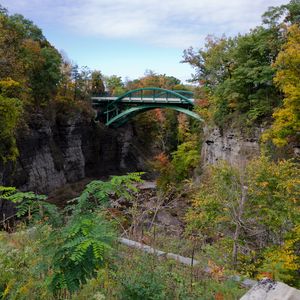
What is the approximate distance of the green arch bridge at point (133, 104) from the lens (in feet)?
103

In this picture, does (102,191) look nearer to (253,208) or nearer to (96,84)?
(253,208)

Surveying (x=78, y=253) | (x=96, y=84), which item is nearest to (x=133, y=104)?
(x=96, y=84)

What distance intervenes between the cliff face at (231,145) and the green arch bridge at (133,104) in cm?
693

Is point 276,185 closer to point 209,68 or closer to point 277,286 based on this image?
point 277,286

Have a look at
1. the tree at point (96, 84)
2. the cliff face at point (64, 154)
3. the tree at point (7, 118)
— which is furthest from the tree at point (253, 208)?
the tree at point (96, 84)

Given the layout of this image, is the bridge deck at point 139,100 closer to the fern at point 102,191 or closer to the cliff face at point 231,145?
the cliff face at point 231,145

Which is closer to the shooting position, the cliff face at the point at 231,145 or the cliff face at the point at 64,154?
the cliff face at the point at 231,145

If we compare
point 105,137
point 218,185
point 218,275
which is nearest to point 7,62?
point 218,185

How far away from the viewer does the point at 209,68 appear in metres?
21.5

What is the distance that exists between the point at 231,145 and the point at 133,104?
19161 millimetres

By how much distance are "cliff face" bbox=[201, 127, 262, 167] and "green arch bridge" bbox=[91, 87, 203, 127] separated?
693cm

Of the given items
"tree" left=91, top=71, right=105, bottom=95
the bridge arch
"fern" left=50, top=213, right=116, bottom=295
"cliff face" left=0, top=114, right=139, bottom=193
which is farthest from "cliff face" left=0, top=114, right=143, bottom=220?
"fern" left=50, top=213, right=116, bottom=295

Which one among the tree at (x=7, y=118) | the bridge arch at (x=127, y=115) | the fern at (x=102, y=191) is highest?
the bridge arch at (x=127, y=115)

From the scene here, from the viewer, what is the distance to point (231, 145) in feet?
63.7
